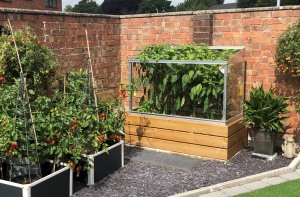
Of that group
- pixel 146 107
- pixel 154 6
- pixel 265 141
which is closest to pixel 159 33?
pixel 146 107

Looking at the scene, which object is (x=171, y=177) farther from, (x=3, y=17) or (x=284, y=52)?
(x=3, y=17)

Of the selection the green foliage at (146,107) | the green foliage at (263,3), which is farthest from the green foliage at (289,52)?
the green foliage at (263,3)

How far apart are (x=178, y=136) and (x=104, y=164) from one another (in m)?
1.47

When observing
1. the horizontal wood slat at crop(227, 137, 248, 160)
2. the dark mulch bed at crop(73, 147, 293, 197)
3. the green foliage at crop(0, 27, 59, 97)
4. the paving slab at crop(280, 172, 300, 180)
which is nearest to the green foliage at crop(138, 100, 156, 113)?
the dark mulch bed at crop(73, 147, 293, 197)

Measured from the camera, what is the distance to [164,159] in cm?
571

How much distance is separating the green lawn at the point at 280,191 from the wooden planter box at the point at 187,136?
1.12m

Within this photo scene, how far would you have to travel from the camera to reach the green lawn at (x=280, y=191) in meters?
4.29

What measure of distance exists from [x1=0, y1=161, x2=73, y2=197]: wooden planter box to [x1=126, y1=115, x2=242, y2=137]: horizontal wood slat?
2.10 metres

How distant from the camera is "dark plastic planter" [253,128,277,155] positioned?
567 centimetres

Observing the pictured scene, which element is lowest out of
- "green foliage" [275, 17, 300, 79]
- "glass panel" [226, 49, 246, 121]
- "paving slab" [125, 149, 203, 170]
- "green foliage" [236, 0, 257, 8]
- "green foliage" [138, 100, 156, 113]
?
"paving slab" [125, 149, 203, 170]

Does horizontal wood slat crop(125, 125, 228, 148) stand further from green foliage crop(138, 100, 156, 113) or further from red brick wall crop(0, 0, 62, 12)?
red brick wall crop(0, 0, 62, 12)

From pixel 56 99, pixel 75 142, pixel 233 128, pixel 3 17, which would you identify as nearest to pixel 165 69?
pixel 233 128

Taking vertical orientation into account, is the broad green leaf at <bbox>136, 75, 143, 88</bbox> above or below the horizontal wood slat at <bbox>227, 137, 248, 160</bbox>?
above

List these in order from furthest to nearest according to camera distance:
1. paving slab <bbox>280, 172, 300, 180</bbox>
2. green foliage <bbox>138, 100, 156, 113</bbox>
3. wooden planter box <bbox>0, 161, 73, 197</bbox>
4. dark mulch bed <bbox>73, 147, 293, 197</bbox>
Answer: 1. green foliage <bbox>138, 100, 156, 113</bbox>
2. paving slab <bbox>280, 172, 300, 180</bbox>
3. dark mulch bed <bbox>73, 147, 293, 197</bbox>
4. wooden planter box <bbox>0, 161, 73, 197</bbox>
